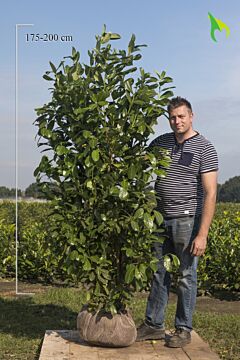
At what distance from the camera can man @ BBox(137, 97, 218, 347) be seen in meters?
5.04

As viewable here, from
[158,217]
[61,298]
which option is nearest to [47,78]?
[158,217]

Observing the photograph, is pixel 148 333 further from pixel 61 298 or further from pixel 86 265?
pixel 61 298

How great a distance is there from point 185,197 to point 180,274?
0.67 meters

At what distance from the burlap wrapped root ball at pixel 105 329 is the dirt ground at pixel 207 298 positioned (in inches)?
101

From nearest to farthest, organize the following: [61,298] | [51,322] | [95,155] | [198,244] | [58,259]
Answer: [95,155] → [198,244] → [51,322] → [61,298] → [58,259]

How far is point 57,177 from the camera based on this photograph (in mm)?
5039

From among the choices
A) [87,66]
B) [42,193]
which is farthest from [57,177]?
[87,66]

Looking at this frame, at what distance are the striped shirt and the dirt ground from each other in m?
2.70

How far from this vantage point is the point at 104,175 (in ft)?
15.9

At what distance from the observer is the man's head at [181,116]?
201 inches

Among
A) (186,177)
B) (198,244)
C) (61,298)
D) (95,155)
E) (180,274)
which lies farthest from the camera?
(61,298)

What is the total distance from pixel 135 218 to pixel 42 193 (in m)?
0.87

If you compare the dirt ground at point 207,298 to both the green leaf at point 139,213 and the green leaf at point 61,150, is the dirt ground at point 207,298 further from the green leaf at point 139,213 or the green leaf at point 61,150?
the green leaf at point 61,150

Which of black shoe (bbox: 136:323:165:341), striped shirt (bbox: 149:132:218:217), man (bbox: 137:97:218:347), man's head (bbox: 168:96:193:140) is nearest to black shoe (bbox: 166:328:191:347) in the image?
man (bbox: 137:97:218:347)
